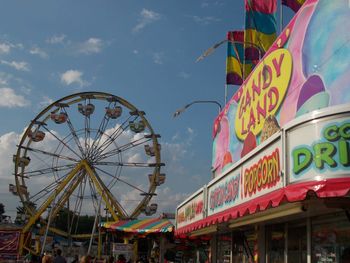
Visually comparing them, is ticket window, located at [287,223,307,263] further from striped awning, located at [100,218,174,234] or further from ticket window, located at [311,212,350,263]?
striped awning, located at [100,218,174,234]

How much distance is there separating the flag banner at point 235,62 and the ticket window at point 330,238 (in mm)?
7404

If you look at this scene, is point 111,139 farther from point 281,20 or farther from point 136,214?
point 281,20

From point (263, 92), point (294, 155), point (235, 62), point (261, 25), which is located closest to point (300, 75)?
point (263, 92)

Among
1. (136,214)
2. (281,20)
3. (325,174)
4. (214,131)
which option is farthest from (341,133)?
(136,214)

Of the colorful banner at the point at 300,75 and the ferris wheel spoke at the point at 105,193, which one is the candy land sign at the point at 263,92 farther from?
the ferris wheel spoke at the point at 105,193

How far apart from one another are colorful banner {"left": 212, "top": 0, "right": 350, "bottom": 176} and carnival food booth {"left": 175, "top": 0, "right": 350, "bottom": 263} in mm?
14

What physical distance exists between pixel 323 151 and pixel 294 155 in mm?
439

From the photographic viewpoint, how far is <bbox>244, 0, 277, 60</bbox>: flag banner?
38.2 ft

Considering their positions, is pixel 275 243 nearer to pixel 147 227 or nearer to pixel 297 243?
pixel 297 243

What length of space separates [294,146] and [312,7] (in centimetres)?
318

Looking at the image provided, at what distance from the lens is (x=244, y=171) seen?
22.0 feet

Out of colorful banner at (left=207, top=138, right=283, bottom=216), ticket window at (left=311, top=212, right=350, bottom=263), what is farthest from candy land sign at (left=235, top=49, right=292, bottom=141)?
ticket window at (left=311, top=212, right=350, bottom=263)

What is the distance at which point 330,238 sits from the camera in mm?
6270

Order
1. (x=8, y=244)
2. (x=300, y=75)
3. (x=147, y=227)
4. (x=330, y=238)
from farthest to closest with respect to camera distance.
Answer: (x=147, y=227)
(x=8, y=244)
(x=300, y=75)
(x=330, y=238)
